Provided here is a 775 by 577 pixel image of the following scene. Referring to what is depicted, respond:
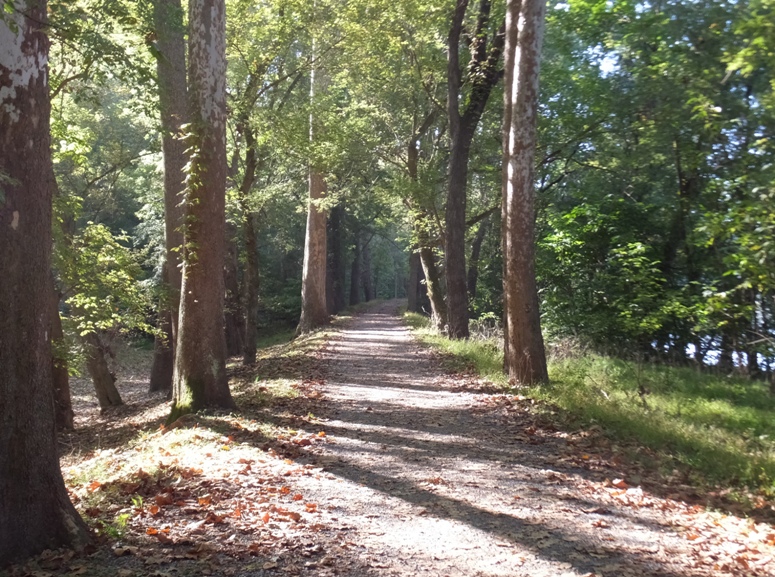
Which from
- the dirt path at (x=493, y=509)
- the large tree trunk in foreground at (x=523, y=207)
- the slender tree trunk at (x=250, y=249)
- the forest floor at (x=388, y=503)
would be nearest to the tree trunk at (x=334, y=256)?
the slender tree trunk at (x=250, y=249)

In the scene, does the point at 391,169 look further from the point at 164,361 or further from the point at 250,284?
the point at 164,361

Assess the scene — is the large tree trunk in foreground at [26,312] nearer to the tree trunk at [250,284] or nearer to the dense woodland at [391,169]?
the dense woodland at [391,169]

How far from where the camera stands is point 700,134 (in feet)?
52.2

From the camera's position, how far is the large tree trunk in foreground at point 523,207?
10.6 m

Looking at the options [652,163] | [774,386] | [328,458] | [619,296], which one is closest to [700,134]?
[652,163]

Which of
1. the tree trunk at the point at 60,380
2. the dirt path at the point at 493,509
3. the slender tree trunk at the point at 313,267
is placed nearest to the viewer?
the dirt path at the point at 493,509

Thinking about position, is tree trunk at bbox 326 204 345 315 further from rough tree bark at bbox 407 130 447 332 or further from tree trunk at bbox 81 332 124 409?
tree trunk at bbox 81 332 124 409

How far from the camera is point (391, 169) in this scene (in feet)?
87.4

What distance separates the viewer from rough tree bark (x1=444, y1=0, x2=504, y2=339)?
15.5 meters

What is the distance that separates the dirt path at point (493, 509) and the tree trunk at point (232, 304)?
1310cm

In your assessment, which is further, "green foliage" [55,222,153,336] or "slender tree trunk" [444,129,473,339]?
"slender tree trunk" [444,129,473,339]

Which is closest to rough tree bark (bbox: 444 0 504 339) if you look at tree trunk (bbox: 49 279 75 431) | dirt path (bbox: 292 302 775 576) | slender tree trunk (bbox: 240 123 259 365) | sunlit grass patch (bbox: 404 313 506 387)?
sunlit grass patch (bbox: 404 313 506 387)

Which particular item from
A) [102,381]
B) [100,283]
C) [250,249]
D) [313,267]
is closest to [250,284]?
[250,249]

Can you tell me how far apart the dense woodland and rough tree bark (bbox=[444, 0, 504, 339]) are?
0.06 metres
